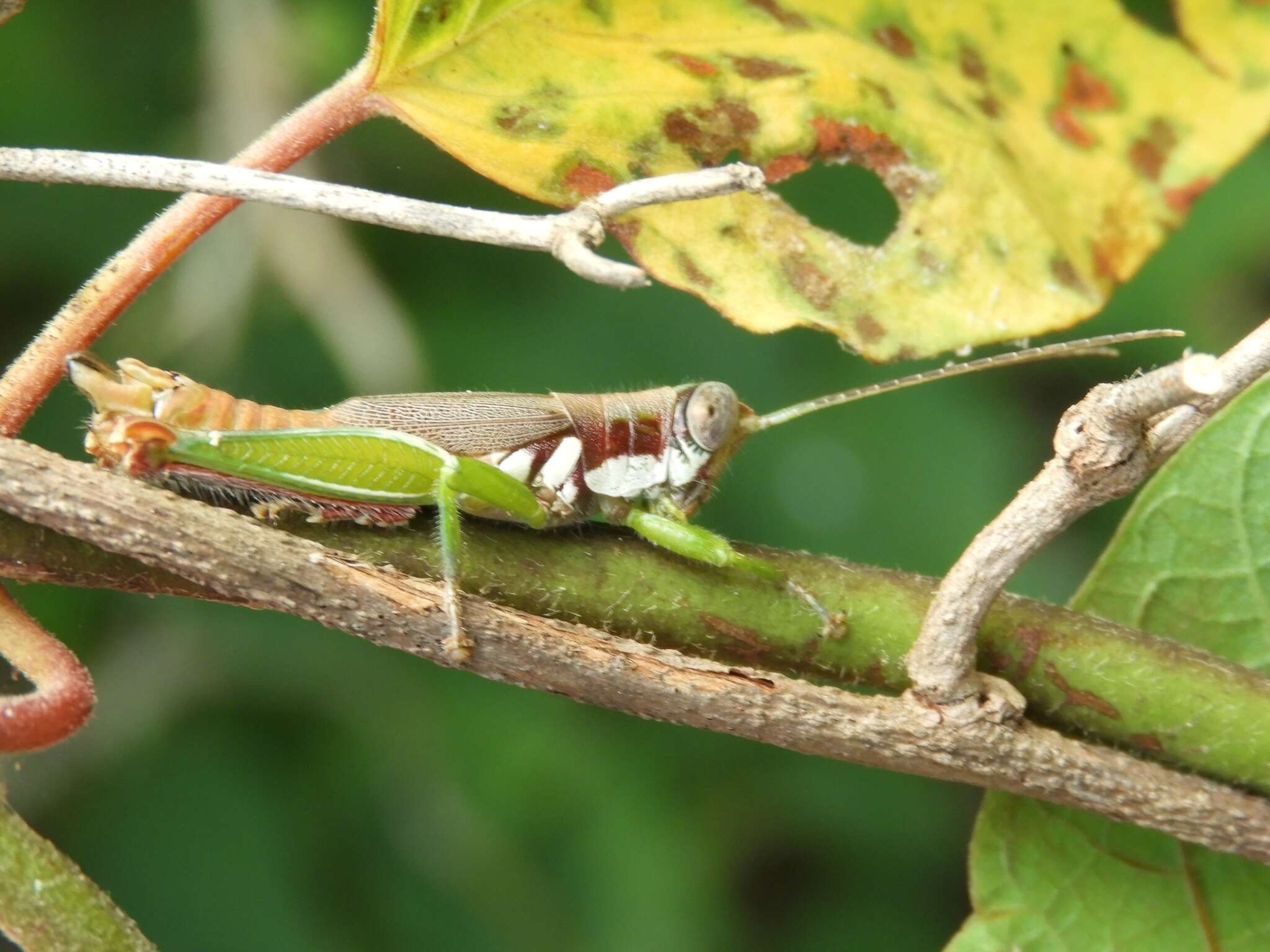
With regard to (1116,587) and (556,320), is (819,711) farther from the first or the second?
(556,320)

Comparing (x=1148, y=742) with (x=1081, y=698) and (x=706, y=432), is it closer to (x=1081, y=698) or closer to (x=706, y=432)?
(x=1081, y=698)

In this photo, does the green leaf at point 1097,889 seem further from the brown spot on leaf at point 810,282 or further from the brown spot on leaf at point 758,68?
the brown spot on leaf at point 758,68

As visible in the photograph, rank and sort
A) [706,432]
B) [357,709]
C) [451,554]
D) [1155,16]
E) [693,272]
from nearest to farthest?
[451,554] < [693,272] < [1155,16] < [706,432] < [357,709]

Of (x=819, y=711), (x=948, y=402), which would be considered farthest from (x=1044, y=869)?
(x=948, y=402)

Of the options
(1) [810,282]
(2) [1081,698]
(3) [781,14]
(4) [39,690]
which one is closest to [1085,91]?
(3) [781,14]

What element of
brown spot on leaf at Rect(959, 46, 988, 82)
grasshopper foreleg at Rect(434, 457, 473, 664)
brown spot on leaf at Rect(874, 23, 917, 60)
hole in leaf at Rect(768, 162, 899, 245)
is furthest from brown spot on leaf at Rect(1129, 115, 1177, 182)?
hole in leaf at Rect(768, 162, 899, 245)

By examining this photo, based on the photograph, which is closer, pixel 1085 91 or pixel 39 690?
pixel 39 690

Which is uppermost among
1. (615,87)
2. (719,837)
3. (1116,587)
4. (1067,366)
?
(615,87)
